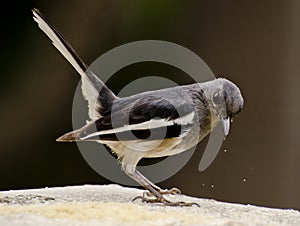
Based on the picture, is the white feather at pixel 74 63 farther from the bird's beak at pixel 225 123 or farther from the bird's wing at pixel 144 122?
the bird's beak at pixel 225 123

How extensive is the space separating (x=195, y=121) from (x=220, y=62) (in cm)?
306

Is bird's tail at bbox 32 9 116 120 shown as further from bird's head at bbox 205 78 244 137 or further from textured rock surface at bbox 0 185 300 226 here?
bird's head at bbox 205 78 244 137

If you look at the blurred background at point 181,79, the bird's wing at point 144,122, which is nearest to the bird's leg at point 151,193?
the bird's wing at point 144,122

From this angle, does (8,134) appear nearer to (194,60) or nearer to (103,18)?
(103,18)

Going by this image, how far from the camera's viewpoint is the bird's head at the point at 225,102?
13.2 feet

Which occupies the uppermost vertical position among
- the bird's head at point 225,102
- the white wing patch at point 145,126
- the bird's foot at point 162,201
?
the bird's head at point 225,102

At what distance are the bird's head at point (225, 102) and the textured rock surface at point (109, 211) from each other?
18.2 inches

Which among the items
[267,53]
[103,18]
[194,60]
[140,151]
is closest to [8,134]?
[103,18]

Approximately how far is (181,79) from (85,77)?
9.18 ft

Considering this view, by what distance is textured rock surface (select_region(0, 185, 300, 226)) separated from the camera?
9.81ft

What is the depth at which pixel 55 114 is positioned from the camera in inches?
286

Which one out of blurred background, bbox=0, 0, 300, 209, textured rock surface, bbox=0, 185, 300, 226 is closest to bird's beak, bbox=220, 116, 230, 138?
textured rock surface, bbox=0, 185, 300, 226

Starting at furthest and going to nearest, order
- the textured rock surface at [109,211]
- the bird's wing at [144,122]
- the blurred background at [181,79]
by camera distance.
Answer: the blurred background at [181,79]
the bird's wing at [144,122]
the textured rock surface at [109,211]

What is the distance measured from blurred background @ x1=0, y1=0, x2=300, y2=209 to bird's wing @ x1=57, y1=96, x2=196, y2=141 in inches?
107
